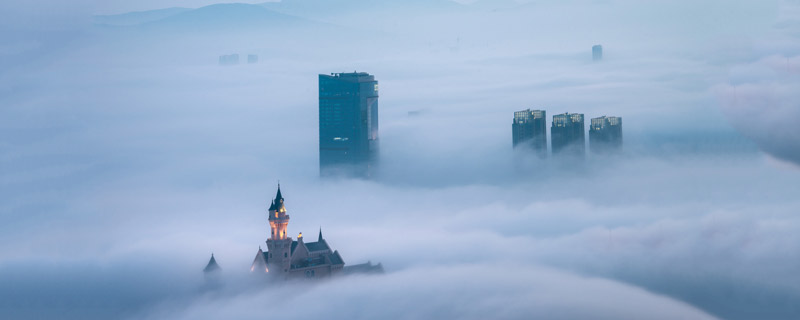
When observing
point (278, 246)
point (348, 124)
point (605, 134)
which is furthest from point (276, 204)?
point (605, 134)

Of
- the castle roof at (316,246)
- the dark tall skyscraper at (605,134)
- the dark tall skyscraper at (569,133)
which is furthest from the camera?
the dark tall skyscraper at (569,133)

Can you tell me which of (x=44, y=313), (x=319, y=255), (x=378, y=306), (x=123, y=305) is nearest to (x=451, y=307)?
(x=378, y=306)

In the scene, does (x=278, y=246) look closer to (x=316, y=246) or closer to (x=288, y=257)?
(x=288, y=257)

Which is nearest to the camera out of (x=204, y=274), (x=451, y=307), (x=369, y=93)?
(x=204, y=274)

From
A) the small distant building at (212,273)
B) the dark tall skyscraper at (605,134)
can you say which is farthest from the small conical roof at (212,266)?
the dark tall skyscraper at (605,134)

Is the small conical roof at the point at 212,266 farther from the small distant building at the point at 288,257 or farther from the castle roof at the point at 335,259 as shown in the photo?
the castle roof at the point at 335,259

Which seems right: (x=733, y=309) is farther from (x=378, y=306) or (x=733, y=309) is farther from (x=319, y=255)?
(x=319, y=255)
